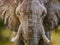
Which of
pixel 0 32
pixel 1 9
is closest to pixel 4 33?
pixel 0 32

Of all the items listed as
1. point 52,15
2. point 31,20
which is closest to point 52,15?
point 52,15

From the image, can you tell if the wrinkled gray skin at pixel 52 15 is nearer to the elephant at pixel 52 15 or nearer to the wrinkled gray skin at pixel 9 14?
the elephant at pixel 52 15

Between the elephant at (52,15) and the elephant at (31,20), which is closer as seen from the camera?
the elephant at (31,20)

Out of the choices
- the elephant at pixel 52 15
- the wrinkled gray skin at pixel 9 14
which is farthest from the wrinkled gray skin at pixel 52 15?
the wrinkled gray skin at pixel 9 14

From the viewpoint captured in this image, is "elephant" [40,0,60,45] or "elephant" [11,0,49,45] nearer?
"elephant" [11,0,49,45]

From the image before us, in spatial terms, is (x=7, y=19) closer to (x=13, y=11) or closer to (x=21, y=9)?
(x=13, y=11)

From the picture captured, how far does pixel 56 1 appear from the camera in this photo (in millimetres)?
1363

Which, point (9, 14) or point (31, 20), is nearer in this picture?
point (31, 20)

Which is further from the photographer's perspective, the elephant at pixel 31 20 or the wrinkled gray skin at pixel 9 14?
the wrinkled gray skin at pixel 9 14

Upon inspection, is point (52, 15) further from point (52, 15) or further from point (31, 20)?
point (31, 20)

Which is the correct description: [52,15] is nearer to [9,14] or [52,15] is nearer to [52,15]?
[52,15]

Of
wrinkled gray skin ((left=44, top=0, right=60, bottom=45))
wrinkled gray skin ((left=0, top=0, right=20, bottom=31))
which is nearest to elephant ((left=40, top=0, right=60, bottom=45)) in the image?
wrinkled gray skin ((left=44, top=0, right=60, bottom=45))

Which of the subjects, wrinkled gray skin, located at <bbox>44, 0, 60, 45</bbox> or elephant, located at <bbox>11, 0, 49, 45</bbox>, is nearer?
elephant, located at <bbox>11, 0, 49, 45</bbox>

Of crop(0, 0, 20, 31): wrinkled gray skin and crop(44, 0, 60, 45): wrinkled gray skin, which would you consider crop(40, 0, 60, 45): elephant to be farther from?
crop(0, 0, 20, 31): wrinkled gray skin
